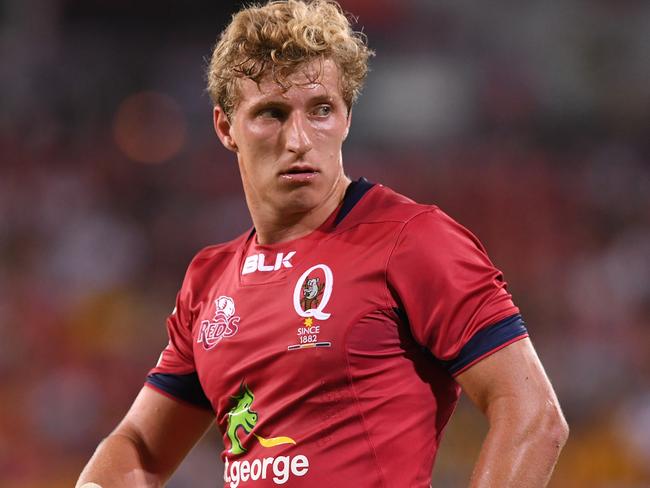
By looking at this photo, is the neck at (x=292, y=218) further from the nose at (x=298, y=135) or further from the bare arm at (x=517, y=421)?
the bare arm at (x=517, y=421)

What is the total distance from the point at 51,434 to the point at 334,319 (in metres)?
6.56

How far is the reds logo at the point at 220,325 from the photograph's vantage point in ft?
9.02

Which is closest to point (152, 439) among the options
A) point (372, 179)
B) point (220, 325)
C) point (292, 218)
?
point (220, 325)

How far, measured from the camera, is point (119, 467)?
2.91 meters

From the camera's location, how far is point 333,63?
8.87 feet

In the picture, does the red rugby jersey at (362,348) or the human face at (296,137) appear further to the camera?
the human face at (296,137)

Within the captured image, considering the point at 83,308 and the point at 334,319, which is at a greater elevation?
the point at 334,319

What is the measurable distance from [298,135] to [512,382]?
2.73 feet

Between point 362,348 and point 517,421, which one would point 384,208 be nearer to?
point 362,348

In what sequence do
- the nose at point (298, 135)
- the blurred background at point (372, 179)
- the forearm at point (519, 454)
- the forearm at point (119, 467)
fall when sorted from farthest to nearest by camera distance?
1. the blurred background at point (372, 179)
2. the forearm at point (119, 467)
3. the nose at point (298, 135)
4. the forearm at point (519, 454)

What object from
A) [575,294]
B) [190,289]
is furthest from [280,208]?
[575,294]

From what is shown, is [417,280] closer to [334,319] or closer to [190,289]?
[334,319]

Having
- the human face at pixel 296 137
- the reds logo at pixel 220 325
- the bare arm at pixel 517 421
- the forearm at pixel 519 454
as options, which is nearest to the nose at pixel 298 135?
the human face at pixel 296 137

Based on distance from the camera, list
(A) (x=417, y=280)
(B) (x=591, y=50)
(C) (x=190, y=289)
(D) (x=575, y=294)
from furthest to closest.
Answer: (B) (x=591, y=50)
(D) (x=575, y=294)
(C) (x=190, y=289)
(A) (x=417, y=280)
